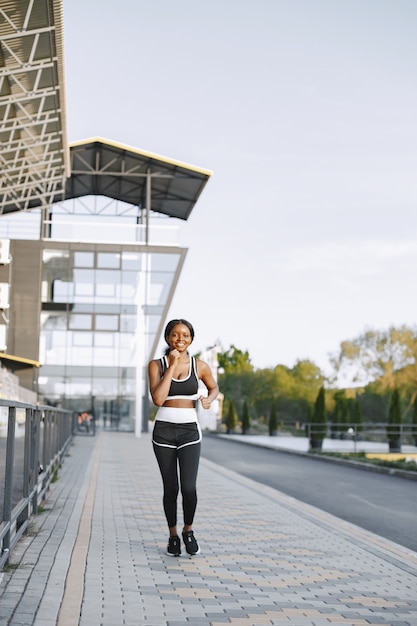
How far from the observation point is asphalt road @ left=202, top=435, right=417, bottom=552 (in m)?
11.5

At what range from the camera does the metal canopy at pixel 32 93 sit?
87.0 ft

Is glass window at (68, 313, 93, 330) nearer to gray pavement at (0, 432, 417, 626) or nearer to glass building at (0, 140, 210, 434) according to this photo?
glass building at (0, 140, 210, 434)

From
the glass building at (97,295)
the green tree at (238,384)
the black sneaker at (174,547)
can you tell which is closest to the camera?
the black sneaker at (174,547)

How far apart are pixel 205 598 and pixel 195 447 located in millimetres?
1690

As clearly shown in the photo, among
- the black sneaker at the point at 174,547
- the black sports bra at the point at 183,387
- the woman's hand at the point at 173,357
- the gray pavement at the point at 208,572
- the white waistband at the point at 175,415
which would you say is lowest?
the gray pavement at the point at 208,572

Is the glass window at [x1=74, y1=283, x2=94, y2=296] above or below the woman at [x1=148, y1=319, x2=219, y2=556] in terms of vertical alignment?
above

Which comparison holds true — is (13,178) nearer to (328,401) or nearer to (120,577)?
(120,577)

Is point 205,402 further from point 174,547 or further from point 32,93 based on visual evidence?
point 32,93

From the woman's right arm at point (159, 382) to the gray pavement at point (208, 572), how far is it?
1248 mm

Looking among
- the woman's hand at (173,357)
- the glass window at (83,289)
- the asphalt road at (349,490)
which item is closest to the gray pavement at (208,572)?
the asphalt road at (349,490)

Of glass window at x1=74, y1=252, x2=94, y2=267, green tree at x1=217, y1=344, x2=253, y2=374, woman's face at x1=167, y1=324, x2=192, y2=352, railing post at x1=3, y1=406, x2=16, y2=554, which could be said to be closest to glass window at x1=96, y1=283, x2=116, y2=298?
glass window at x1=74, y1=252, x2=94, y2=267

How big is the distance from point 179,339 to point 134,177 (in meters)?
43.0

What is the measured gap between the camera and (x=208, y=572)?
6840 mm

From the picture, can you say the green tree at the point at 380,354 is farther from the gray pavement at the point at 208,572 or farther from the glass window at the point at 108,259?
the gray pavement at the point at 208,572
